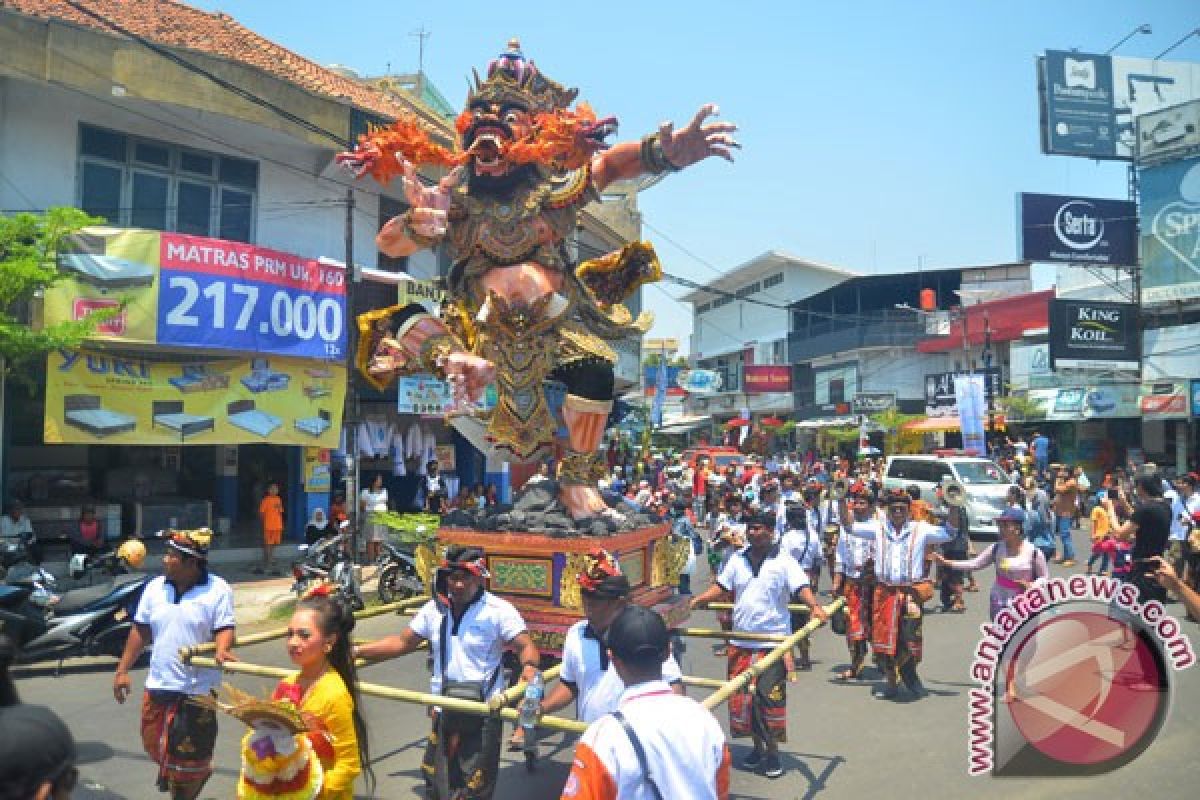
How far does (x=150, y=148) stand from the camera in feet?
42.8

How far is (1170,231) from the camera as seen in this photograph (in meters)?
23.4

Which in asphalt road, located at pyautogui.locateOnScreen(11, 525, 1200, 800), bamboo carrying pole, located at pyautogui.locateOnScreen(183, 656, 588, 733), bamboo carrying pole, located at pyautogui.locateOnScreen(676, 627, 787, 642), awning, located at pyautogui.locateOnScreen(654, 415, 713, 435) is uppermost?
awning, located at pyautogui.locateOnScreen(654, 415, 713, 435)

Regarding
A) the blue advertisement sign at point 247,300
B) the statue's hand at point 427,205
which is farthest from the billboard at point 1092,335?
the statue's hand at point 427,205

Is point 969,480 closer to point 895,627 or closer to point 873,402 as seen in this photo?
point 895,627

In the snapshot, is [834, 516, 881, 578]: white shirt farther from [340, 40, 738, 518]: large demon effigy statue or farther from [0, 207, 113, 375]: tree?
[0, 207, 113, 375]: tree

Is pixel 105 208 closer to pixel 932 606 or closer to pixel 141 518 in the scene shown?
pixel 141 518

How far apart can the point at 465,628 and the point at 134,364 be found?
9726 mm

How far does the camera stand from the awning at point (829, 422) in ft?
117

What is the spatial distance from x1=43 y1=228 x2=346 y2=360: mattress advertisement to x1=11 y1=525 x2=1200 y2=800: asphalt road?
4757 mm

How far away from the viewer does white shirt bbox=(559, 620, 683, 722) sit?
12.1 feet

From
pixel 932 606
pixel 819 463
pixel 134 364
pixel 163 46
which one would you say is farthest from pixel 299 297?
pixel 819 463

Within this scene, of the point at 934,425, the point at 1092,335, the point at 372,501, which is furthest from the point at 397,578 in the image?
the point at 934,425

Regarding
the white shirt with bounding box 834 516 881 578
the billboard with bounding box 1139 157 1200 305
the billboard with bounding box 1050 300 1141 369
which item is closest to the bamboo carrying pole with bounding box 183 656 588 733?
the white shirt with bounding box 834 516 881 578

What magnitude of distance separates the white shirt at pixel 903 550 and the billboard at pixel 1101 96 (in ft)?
83.3
